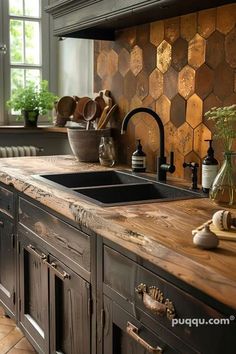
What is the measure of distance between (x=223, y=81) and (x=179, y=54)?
332 mm

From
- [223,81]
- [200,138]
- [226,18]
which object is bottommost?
[200,138]

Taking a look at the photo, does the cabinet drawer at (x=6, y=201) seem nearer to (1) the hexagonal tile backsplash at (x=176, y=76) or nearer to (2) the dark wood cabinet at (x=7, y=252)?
(2) the dark wood cabinet at (x=7, y=252)

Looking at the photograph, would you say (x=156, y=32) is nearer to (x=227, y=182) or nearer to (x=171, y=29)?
(x=171, y=29)

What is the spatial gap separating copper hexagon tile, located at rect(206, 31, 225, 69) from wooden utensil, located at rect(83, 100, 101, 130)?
968 mm

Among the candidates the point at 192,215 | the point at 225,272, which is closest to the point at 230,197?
the point at 192,215

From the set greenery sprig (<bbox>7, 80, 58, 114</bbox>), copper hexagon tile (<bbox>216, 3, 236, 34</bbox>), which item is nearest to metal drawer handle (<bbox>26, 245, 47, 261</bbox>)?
copper hexagon tile (<bbox>216, 3, 236, 34</bbox>)

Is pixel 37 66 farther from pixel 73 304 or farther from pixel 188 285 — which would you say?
pixel 188 285

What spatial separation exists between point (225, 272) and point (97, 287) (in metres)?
0.64

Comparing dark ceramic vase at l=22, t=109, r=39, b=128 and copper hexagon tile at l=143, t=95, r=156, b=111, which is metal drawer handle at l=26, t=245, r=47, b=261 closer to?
copper hexagon tile at l=143, t=95, r=156, b=111

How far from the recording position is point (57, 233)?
185cm

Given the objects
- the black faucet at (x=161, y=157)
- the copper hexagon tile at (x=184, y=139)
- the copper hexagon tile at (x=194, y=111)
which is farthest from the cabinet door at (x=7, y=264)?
the copper hexagon tile at (x=194, y=111)

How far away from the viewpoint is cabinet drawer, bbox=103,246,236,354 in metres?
1.02

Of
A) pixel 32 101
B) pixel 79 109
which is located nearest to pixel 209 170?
pixel 79 109

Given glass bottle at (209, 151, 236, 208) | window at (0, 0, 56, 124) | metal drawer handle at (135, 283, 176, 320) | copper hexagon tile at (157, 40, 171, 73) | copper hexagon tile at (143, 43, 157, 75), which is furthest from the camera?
window at (0, 0, 56, 124)
